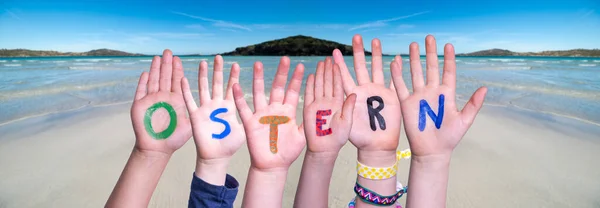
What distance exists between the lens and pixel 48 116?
5.64 m

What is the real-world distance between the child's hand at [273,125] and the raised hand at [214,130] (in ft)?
0.65

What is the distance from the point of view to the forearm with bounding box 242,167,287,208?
1714 millimetres

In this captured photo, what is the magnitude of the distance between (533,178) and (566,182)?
10.7 inches

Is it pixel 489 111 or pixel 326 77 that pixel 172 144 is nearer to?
pixel 326 77

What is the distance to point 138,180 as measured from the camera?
197 cm

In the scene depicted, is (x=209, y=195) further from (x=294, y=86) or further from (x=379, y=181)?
(x=379, y=181)

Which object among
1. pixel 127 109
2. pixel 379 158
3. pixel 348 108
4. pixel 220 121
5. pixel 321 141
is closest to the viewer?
pixel 348 108

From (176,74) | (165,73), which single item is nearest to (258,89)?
(176,74)

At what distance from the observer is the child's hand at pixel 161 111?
6.77 ft

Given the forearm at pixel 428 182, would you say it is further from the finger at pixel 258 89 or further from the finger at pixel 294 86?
the finger at pixel 258 89

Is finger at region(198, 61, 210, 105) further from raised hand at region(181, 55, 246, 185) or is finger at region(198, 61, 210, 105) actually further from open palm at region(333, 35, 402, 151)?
open palm at region(333, 35, 402, 151)

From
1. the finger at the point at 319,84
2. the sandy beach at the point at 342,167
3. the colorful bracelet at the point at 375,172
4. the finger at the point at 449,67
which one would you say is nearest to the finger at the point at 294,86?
the finger at the point at 319,84

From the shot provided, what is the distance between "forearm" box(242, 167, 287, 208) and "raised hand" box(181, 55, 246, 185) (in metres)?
0.28

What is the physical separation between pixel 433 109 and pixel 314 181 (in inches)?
31.6
